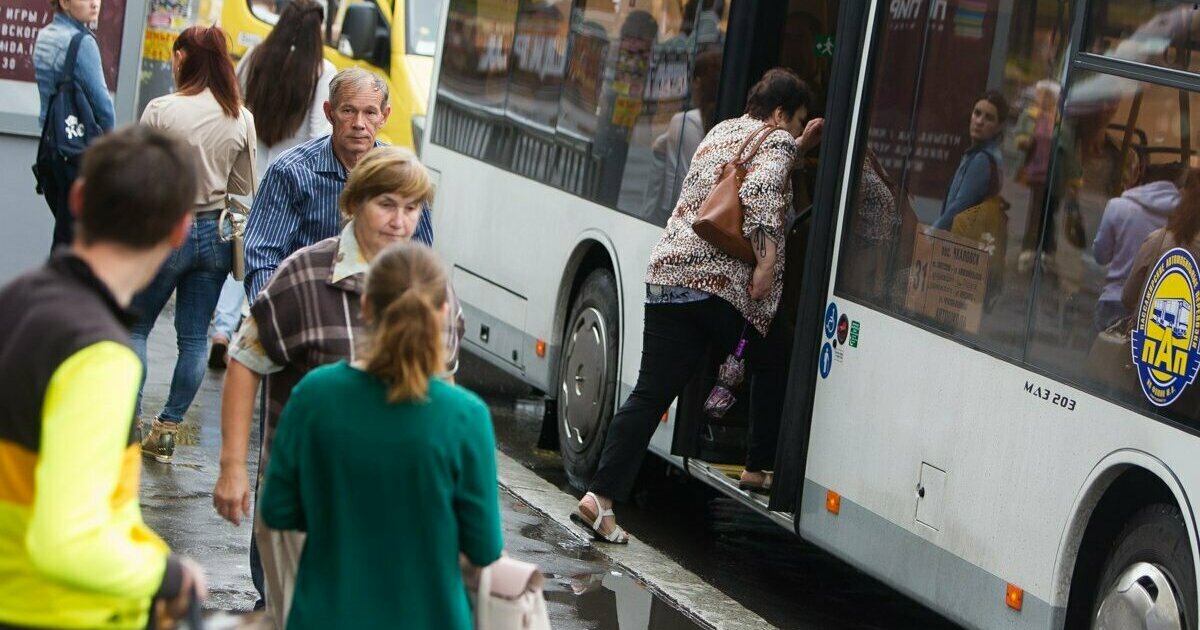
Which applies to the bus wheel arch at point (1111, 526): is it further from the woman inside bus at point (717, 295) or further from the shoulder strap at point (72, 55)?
the shoulder strap at point (72, 55)

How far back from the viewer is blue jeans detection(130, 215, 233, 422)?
26.9 feet

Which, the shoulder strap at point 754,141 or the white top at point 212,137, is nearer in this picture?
the shoulder strap at point 754,141

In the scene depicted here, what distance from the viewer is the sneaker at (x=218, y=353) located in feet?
36.4

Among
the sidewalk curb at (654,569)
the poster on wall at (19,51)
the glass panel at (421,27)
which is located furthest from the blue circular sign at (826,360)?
the glass panel at (421,27)

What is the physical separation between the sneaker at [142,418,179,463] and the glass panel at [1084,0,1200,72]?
175 inches

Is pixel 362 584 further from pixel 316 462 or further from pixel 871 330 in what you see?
pixel 871 330

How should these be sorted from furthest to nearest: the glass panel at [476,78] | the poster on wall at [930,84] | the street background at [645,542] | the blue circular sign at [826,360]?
1. the glass panel at [476,78]
2. the blue circular sign at [826,360]
3. the street background at [645,542]
4. the poster on wall at [930,84]

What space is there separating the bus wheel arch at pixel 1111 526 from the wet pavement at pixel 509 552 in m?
1.54

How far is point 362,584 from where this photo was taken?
3.46 metres

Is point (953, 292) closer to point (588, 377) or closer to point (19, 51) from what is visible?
point (588, 377)

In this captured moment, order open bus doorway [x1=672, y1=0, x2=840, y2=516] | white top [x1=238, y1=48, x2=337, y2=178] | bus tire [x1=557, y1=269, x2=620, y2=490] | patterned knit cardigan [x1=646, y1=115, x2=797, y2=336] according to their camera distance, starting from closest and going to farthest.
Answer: patterned knit cardigan [x1=646, y1=115, x2=797, y2=336], open bus doorway [x1=672, y1=0, x2=840, y2=516], bus tire [x1=557, y1=269, x2=620, y2=490], white top [x1=238, y1=48, x2=337, y2=178]

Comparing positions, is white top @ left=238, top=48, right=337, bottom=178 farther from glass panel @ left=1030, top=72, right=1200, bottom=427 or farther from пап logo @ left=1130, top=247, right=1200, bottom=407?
пап logo @ left=1130, top=247, right=1200, bottom=407

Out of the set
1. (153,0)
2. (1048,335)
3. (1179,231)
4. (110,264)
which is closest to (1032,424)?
(1048,335)

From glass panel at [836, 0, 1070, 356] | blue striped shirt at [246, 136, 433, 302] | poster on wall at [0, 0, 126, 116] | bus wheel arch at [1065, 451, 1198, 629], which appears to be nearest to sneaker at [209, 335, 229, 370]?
poster on wall at [0, 0, 126, 116]
